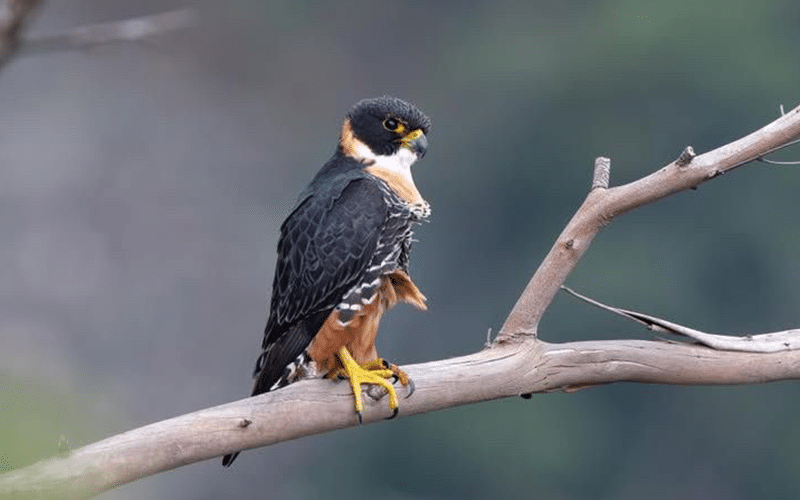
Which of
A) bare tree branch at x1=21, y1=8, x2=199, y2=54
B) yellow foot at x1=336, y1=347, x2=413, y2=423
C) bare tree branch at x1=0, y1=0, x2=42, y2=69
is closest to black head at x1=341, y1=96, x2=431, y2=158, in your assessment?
yellow foot at x1=336, y1=347, x2=413, y2=423

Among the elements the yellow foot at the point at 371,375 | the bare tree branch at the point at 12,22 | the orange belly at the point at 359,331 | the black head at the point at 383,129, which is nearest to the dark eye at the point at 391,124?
the black head at the point at 383,129

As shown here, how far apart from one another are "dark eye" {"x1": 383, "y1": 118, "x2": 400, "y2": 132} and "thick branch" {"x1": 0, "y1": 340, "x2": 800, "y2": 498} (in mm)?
327

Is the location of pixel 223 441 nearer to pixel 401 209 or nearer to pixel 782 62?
pixel 401 209

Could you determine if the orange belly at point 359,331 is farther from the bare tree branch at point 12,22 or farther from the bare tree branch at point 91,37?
the bare tree branch at point 12,22

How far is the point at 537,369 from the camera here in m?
1.69

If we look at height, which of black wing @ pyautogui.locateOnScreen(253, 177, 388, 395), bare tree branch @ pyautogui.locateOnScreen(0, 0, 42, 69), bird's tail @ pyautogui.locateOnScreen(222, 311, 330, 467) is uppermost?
bare tree branch @ pyautogui.locateOnScreen(0, 0, 42, 69)

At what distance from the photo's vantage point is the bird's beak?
181cm

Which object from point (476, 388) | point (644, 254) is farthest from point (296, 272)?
point (644, 254)

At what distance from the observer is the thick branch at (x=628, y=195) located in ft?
5.24

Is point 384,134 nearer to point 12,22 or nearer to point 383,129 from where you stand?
point 383,129

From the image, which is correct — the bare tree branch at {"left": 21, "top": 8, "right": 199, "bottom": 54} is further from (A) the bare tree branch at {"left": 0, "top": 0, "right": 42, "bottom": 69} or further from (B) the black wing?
(B) the black wing

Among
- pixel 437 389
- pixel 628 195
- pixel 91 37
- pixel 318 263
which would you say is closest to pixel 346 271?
pixel 318 263

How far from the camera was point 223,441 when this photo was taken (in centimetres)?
151

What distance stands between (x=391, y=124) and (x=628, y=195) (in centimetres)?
35
